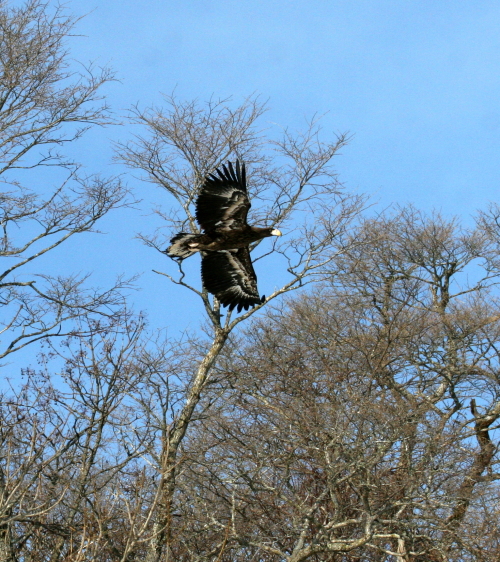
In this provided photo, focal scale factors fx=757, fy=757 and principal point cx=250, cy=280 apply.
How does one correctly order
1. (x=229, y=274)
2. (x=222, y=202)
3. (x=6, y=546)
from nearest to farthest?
1. (x=6, y=546)
2. (x=222, y=202)
3. (x=229, y=274)

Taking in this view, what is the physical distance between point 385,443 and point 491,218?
9421 mm

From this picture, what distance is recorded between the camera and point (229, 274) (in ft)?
36.9

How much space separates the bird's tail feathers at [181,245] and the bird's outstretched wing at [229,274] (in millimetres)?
687

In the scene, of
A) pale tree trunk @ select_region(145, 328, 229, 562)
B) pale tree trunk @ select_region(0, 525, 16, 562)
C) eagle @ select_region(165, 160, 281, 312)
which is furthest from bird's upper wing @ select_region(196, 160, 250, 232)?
pale tree trunk @ select_region(0, 525, 16, 562)

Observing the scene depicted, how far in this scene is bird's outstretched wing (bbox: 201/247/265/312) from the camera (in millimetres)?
11172

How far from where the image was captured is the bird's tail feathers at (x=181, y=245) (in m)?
10.4

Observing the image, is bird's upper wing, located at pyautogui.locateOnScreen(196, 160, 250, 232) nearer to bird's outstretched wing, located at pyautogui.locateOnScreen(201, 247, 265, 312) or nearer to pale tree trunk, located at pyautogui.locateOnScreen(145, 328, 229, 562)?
bird's outstretched wing, located at pyautogui.locateOnScreen(201, 247, 265, 312)

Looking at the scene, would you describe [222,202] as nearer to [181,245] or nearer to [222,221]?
[222,221]

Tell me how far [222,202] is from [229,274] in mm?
1314

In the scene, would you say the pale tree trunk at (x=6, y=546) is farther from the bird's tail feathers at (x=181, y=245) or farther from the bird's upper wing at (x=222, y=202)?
the bird's upper wing at (x=222, y=202)

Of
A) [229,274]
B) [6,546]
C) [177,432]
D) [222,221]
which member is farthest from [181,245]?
[6,546]

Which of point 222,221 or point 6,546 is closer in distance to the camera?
point 6,546

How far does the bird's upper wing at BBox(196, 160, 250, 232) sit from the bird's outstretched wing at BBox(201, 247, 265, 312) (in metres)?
0.87

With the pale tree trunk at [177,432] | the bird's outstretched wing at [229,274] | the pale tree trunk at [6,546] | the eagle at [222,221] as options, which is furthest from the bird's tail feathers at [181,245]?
the pale tree trunk at [6,546]
